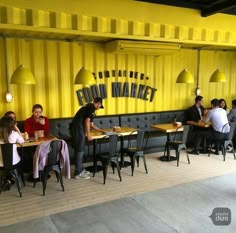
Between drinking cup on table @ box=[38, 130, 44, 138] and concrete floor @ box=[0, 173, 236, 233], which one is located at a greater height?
drinking cup on table @ box=[38, 130, 44, 138]

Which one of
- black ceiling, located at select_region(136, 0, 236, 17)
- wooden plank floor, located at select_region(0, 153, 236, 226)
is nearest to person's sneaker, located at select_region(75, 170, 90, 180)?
wooden plank floor, located at select_region(0, 153, 236, 226)

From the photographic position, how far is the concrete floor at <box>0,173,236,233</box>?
3516 mm

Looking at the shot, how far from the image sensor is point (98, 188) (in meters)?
4.88

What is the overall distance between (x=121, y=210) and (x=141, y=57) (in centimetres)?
476

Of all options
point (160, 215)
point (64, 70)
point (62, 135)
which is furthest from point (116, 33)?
point (160, 215)

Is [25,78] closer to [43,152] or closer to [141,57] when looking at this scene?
[43,152]

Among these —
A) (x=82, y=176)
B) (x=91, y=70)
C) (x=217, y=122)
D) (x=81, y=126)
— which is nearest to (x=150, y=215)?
(x=82, y=176)

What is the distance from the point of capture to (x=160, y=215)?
152 inches

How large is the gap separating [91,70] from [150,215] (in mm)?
4210

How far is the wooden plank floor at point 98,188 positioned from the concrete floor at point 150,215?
0.71 ft

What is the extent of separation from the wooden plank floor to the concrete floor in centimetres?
21

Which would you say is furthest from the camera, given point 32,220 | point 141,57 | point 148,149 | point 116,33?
point 141,57

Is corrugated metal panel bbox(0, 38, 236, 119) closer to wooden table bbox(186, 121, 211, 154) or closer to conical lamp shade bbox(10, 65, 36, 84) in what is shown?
conical lamp shade bbox(10, 65, 36, 84)

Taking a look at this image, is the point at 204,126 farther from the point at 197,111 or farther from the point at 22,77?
the point at 22,77
